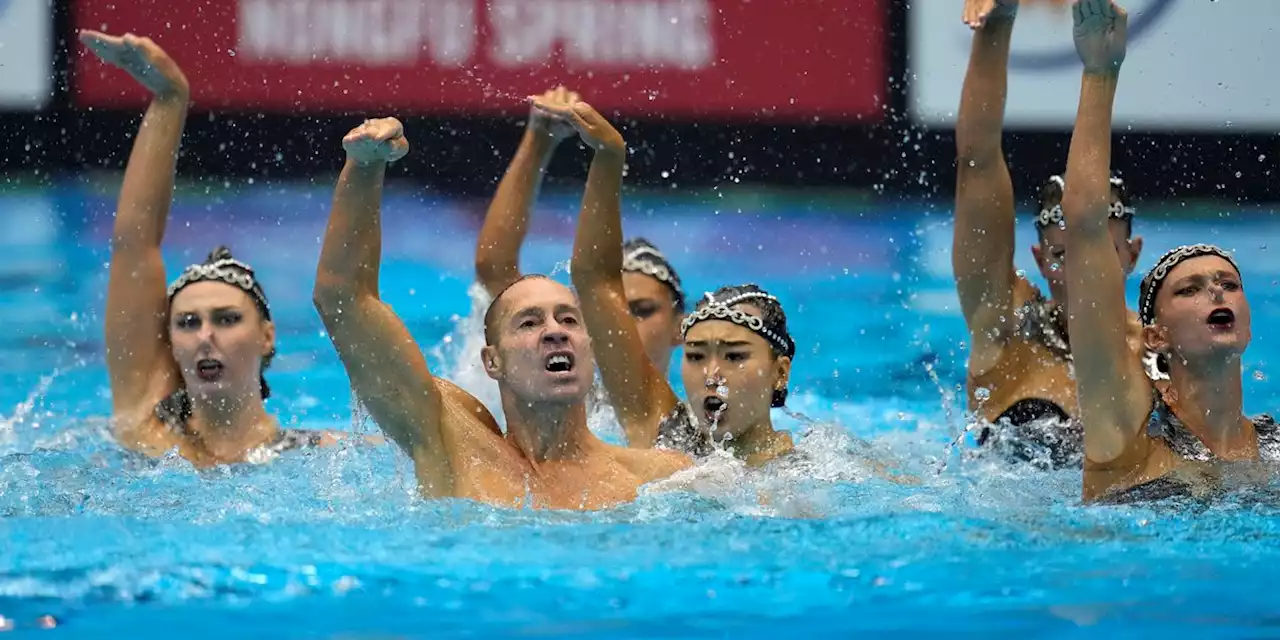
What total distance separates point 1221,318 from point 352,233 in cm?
189

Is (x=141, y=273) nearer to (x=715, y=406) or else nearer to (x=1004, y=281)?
(x=715, y=406)

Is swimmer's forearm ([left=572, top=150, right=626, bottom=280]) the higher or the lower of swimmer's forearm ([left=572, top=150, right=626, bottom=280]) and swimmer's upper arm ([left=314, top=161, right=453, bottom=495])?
the higher

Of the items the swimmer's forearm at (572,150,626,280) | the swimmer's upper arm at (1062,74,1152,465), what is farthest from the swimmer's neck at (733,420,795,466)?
the swimmer's upper arm at (1062,74,1152,465)

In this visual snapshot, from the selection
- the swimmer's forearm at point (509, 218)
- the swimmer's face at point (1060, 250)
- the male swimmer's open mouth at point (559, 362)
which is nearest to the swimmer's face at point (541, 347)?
the male swimmer's open mouth at point (559, 362)

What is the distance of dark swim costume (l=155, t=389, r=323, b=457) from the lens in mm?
4703

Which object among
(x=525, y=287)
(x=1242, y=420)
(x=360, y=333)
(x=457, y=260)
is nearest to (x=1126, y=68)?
(x=457, y=260)

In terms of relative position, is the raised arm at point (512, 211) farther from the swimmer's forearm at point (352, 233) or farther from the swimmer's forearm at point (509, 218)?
the swimmer's forearm at point (352, 233)

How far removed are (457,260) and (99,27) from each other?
193 cm

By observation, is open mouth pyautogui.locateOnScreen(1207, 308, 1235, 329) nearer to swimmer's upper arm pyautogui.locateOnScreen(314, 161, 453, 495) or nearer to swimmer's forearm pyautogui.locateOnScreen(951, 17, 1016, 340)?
swimmer's forearm pyautogui.locateOnScreen(951, 17, 1016, 340)

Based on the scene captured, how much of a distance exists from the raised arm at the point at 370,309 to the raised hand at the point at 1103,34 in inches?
56.5

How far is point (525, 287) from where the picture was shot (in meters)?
3.82

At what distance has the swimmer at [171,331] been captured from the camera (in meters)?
4.60

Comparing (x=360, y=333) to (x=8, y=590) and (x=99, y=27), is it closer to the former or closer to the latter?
(x=8, y=590)

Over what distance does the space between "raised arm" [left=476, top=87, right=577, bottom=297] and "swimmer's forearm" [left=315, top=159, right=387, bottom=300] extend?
4.51 feet
